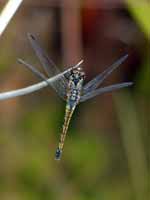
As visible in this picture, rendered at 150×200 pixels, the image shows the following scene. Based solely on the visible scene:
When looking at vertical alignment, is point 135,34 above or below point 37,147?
above

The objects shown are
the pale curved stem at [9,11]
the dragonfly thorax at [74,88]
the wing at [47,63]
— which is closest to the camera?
the pale curved stem at [9,11]

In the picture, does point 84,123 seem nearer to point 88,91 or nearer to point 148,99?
point 148,99

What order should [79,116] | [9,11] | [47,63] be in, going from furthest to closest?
[79,116] → [47,63] → [9,11]

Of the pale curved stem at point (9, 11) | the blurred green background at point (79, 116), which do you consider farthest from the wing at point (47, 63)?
the blurred green background at point (79, 116)

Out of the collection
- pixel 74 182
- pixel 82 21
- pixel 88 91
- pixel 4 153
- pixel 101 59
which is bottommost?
pixel 74 182

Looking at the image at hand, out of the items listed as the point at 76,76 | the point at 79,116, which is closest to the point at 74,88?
the point at 76,76

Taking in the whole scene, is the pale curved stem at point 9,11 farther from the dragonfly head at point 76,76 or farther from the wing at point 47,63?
the dragonfly head at point 76,76

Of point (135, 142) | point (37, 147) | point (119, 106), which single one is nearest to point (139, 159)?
point (135, 142)

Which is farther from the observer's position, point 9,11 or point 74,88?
point 74,88

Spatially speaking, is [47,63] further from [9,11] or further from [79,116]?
[79,116]
